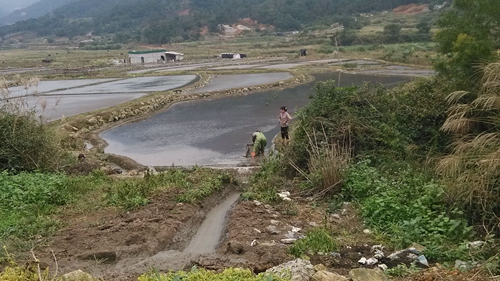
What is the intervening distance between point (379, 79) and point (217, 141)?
2110 centimetres

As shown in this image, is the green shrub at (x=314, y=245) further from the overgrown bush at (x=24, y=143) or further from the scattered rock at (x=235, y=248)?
the overgrown bush at (x=24, y=143)

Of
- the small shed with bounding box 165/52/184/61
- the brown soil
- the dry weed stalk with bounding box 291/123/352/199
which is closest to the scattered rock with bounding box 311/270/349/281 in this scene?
the dry weed stalk with bounding box 291/123/352/199

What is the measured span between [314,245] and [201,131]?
13899 millimetres

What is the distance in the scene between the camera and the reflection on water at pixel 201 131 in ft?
52.0

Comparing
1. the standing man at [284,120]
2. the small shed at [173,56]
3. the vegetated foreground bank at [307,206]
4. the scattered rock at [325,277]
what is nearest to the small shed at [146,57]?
the small shed at [173,56]

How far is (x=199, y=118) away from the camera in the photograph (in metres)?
23.0

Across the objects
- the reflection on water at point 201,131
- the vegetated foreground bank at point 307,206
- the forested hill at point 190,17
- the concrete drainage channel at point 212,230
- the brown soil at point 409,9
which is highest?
the forested hill at point 190,17

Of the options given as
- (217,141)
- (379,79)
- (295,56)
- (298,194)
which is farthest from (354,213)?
(295,56)

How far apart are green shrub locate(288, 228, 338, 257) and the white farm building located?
56727 millimetres

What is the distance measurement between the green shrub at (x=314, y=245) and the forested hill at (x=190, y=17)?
314ft

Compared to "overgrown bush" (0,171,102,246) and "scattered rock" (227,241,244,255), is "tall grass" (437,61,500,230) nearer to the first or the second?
"scattered rock" (227,241,244,255)

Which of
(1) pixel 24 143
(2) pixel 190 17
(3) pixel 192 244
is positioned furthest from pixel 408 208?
(2) pixel 190 17

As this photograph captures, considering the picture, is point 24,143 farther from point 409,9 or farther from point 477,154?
point 409,9

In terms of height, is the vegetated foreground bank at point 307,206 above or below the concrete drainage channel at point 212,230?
above
